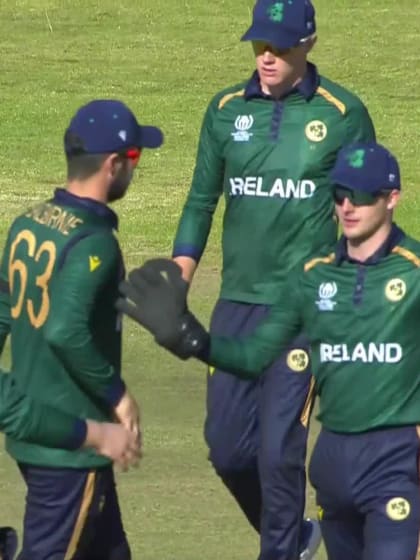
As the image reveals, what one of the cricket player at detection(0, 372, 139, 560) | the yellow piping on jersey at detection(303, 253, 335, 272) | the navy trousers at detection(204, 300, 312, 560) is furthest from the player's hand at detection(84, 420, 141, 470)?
the navy trousers at detection(204, 300, 312, 560)

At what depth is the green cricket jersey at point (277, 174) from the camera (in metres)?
9.28

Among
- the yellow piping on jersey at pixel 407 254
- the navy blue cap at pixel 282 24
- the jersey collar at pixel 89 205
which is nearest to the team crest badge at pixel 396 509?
the yellow piping on jersey at pixel 407 254

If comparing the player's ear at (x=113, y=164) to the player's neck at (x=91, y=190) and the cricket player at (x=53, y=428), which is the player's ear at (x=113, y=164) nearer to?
the player's neck at (x=91, y=190)

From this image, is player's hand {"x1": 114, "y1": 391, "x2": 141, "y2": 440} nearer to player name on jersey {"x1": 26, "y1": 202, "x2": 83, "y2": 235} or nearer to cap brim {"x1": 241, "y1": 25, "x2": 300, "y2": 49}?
player name on jersey {"x1": 26, "y1": 202, "x2": 83, "y2": 235}

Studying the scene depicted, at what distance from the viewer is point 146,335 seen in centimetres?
1380

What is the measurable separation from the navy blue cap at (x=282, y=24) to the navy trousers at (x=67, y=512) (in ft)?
7.44

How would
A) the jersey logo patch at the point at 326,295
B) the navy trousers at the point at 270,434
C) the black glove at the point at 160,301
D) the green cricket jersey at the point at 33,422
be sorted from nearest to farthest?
1. the green cricket jersey at the point at 33,422
2. the black glove at the point at 160,301
3. the jersey logo patch at the point at 326,295
4. the navy trousers at the point at 270,434

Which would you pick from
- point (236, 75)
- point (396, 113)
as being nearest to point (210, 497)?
point (396, 113)

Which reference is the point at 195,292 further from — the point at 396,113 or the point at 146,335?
the point at 396,113

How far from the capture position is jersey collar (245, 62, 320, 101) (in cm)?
935

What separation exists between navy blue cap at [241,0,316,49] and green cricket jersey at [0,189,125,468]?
5.71 feet

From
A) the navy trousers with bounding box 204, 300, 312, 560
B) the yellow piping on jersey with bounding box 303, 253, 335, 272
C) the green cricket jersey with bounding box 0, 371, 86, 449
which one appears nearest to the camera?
the green cricket jersey with bounding box 0, 371, 86, 449

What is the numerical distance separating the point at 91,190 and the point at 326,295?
0.93 m

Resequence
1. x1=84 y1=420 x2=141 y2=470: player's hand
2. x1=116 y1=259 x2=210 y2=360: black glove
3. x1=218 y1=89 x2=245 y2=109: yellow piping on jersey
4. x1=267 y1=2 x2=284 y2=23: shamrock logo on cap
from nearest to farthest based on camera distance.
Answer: x1=84 y1=420 x2=141 y2=470: player's hand, x1=116 y1=259 x2=210 y2=360: black glove, x1=267 y1=2 x2=284 y2=23: shamrock logo on cap, x1=218 y1=89 x2=245 y2=109: yellow piping on jersey
